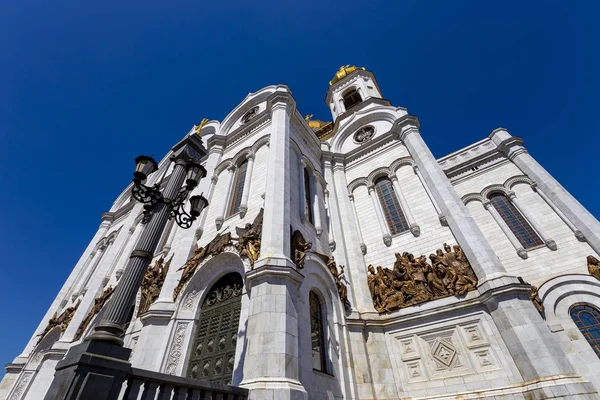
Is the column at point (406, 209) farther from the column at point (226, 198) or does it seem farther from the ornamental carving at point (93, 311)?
the ornamental carving at point (93, 311)

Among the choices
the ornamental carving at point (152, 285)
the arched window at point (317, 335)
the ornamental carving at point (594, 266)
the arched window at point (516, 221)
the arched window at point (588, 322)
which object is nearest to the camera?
the arched window at point (317, 335)

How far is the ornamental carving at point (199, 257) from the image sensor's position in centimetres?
928

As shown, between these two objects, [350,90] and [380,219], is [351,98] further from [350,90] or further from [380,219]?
[380,219]

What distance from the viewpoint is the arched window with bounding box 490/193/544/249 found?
11.0 m

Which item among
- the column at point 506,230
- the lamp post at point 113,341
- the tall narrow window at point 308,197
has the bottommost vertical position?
the lamp post at point 113,341

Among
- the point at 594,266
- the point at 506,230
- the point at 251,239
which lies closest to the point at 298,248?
the point at 251,239

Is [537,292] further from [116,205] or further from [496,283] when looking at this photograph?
[116,205]

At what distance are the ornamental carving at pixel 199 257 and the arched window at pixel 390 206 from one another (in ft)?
23.1

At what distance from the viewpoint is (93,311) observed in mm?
12906

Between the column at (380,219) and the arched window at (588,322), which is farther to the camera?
the column at (380,219)

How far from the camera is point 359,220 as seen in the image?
13.5 meters

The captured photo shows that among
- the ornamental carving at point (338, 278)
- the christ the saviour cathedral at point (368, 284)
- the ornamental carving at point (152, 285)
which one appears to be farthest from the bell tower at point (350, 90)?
the ornamental carving at point (152, 285)

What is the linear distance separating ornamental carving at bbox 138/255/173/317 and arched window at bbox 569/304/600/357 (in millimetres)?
13573

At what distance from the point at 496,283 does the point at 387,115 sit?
12018 mm
